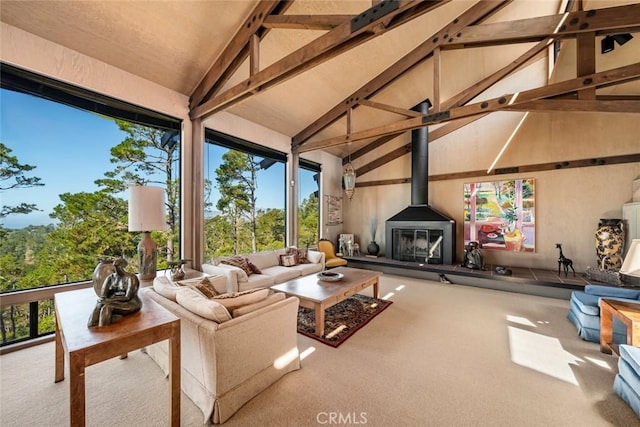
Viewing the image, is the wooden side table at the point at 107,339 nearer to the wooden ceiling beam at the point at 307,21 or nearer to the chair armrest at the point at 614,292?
the wooden ceiling beam at the point at 307,21

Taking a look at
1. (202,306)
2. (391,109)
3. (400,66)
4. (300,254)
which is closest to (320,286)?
(202,306)

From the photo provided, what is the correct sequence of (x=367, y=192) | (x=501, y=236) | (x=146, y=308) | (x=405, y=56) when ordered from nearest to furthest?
(x=146, y=308) → (x=405, y=56) → (x=501, y=236) → (x=367, y=192)

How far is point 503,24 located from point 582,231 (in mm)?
4064

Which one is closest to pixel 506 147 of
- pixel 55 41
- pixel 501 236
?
pixel 501 236

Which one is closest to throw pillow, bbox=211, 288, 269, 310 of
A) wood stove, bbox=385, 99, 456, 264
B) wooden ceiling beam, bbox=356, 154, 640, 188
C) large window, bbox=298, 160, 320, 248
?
large window, bbox=298, 160, 320, 248

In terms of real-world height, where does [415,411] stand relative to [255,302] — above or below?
below

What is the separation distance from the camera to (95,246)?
3113mm

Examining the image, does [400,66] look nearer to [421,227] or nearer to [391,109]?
[391,109]

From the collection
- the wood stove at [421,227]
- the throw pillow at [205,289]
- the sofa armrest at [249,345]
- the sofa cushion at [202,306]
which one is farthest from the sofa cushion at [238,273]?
the wood stove at [421,227]

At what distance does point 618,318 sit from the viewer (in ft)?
7.14

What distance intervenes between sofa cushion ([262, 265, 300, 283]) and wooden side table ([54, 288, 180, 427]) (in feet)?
7.47

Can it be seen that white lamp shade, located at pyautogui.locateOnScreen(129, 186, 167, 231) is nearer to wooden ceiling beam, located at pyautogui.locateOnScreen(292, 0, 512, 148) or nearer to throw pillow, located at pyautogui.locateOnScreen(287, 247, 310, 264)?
throw pillow, located at pyautogui.locateOnScreen(287, 247, 310, 264)

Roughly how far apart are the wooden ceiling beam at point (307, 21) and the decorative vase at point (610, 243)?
5.39m

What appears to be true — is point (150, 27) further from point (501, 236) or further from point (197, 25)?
point (501, 236)
